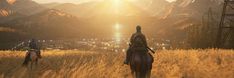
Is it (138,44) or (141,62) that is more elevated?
(138,44)

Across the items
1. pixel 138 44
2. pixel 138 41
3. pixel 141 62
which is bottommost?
pixel 141 62

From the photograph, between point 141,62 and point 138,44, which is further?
point 138,44

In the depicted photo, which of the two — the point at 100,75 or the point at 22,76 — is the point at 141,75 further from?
the point at 22,76

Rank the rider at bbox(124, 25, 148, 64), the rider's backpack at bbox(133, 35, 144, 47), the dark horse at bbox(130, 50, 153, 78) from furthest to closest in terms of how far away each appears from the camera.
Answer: the rider's backpack at bbox(133, 35, 144, 47) < the rider at bbox(124, 25, 148, 64) < the dark horse at bbox(130, 50, 153, 78)

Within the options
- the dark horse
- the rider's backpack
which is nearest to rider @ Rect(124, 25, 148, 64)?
the rider's backpack

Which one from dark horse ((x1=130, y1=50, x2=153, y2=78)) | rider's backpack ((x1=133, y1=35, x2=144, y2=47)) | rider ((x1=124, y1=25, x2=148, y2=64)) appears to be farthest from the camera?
rider's backpack ((x1=133, y1=35, x2=144, y2=47))

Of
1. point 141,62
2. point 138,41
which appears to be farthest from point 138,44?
point 141,62

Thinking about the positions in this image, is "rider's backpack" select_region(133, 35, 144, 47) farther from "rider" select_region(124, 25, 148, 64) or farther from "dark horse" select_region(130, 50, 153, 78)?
"dark horse" select_region(130, 50, 153, 78)

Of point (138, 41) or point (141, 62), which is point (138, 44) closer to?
point (138, 41)

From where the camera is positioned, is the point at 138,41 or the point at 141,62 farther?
the point at 138,41

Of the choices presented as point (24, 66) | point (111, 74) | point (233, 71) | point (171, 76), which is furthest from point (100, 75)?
point (24, 66)

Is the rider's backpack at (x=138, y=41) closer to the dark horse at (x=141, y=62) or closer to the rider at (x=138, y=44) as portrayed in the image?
the rider at (x=138, y=44)

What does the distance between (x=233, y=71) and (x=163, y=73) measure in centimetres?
333

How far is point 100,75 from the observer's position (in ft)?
63.1
